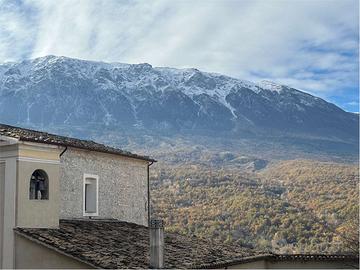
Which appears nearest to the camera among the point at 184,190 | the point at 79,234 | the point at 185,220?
the point at 79,234

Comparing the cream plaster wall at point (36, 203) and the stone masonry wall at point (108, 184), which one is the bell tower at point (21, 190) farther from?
the stone masonry wall at point (108, 184)

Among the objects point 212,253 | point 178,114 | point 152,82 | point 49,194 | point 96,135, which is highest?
point 152,82

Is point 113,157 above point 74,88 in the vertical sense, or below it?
below

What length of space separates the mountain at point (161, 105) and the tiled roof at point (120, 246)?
248ft

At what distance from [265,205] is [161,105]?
285ft

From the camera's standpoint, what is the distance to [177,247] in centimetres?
1964

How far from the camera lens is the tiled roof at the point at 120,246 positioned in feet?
51.5

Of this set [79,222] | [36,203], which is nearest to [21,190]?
[36,203]

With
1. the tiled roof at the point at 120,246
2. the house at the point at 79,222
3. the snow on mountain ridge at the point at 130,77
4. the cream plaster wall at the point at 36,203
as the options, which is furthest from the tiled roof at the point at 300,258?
the snow on mountain ridge at the point at 130,77

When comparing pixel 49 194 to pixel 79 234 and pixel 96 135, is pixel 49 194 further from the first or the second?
pixel 96 135

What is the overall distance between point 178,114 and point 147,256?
112137 millimetres

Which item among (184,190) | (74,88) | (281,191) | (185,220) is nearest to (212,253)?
(185,220)

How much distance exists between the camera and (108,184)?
22.5 meters

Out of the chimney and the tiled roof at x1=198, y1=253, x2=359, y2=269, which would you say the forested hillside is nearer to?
the tiled roof at x1=198, y1=253, x2=359, y2=269
